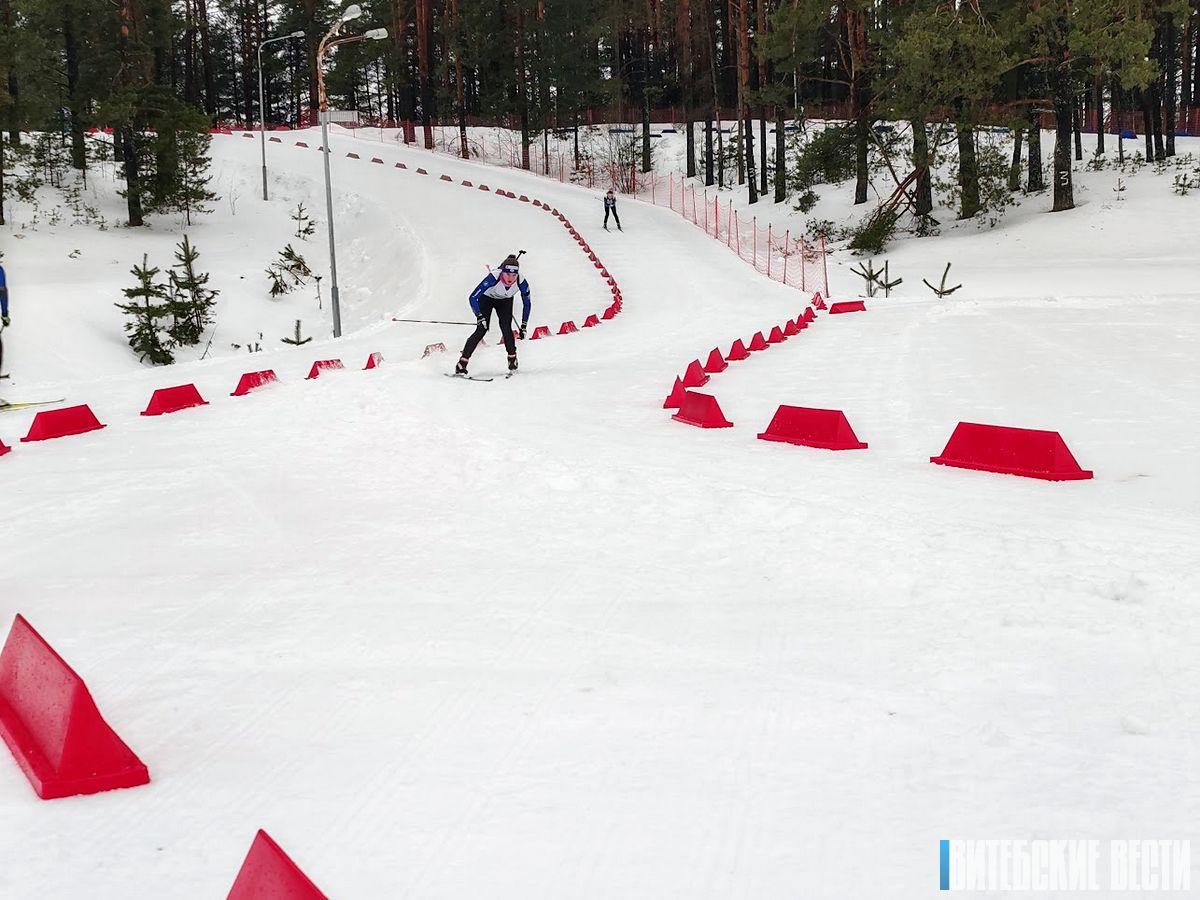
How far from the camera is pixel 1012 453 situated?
7.10 m

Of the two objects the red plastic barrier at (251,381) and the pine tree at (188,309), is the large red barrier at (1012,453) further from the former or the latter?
the pine tree at (188,309)

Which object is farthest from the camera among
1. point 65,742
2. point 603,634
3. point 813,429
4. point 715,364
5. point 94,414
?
point 715,364

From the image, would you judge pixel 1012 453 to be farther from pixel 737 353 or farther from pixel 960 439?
pixel 737 353

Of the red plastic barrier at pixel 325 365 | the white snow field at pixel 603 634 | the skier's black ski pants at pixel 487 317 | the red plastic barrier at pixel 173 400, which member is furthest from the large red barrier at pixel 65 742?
the red plastic barrier at pixel 325 365

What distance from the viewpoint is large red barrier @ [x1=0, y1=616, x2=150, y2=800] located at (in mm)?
3225

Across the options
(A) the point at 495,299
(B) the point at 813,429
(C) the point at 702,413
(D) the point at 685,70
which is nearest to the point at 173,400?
(A) the point at 495,299

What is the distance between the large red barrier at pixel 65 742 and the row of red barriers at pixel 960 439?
231 inches

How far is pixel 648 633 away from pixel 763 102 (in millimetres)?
A: 36879

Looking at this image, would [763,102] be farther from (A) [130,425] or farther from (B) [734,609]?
(B) [734,609]

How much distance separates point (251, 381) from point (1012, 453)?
372 inches

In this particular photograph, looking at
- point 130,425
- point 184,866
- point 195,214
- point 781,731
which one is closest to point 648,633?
point 781,731

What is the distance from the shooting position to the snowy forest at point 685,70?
95.5 ft

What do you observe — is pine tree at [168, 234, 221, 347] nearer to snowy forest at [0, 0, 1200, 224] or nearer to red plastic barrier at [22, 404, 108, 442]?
snowy forest at [0, 0, 1200, 224]

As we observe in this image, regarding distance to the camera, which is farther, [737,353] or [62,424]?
[737,353]
